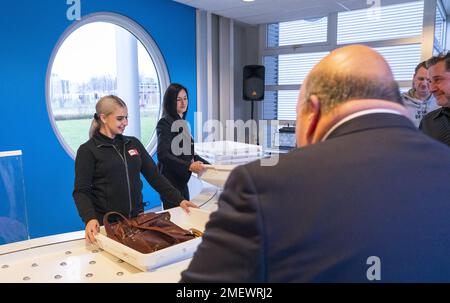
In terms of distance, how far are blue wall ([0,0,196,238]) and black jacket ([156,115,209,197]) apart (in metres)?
1.30

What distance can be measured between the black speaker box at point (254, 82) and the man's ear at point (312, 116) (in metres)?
4.90

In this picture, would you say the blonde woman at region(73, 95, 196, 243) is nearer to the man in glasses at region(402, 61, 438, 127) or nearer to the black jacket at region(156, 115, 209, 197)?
the black jacket at region(156, 115, 209, 197)

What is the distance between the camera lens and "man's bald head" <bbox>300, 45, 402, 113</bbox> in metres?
0.66

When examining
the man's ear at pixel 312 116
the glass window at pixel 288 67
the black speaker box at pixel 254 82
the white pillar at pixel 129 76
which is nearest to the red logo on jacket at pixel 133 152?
the man's ear at pixel 312 116

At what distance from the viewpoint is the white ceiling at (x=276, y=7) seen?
441 cm

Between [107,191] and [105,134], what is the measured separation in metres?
0.34

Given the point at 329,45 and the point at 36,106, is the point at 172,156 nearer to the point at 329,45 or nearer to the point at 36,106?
the point at 36,106

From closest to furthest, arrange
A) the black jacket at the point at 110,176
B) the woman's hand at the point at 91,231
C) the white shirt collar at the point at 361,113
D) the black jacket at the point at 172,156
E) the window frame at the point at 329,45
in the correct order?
the white shirt collar at the point at 361,113 → the woman's hand at the point at 91,231 → the black jacket at the point at 110,176 → the black jacket at the point at 172,156 → the window frame at the point at 329,45

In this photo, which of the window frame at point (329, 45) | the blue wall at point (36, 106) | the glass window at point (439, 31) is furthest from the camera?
the glass window at point (439, 31)

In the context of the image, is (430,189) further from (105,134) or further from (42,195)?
(42,195)

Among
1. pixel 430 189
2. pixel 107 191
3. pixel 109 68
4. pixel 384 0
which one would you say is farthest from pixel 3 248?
pixel 384 0

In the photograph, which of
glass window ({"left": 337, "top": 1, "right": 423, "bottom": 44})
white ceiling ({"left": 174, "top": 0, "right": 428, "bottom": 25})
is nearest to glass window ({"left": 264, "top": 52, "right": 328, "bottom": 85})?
glass window ({"left": 337, "top": 1, "right": 423, "bottom": 44})

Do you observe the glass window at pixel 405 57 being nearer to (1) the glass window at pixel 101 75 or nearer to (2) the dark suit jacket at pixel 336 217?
(1) the glass window at pixel 101 75

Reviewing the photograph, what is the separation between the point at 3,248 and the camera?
1.34m
